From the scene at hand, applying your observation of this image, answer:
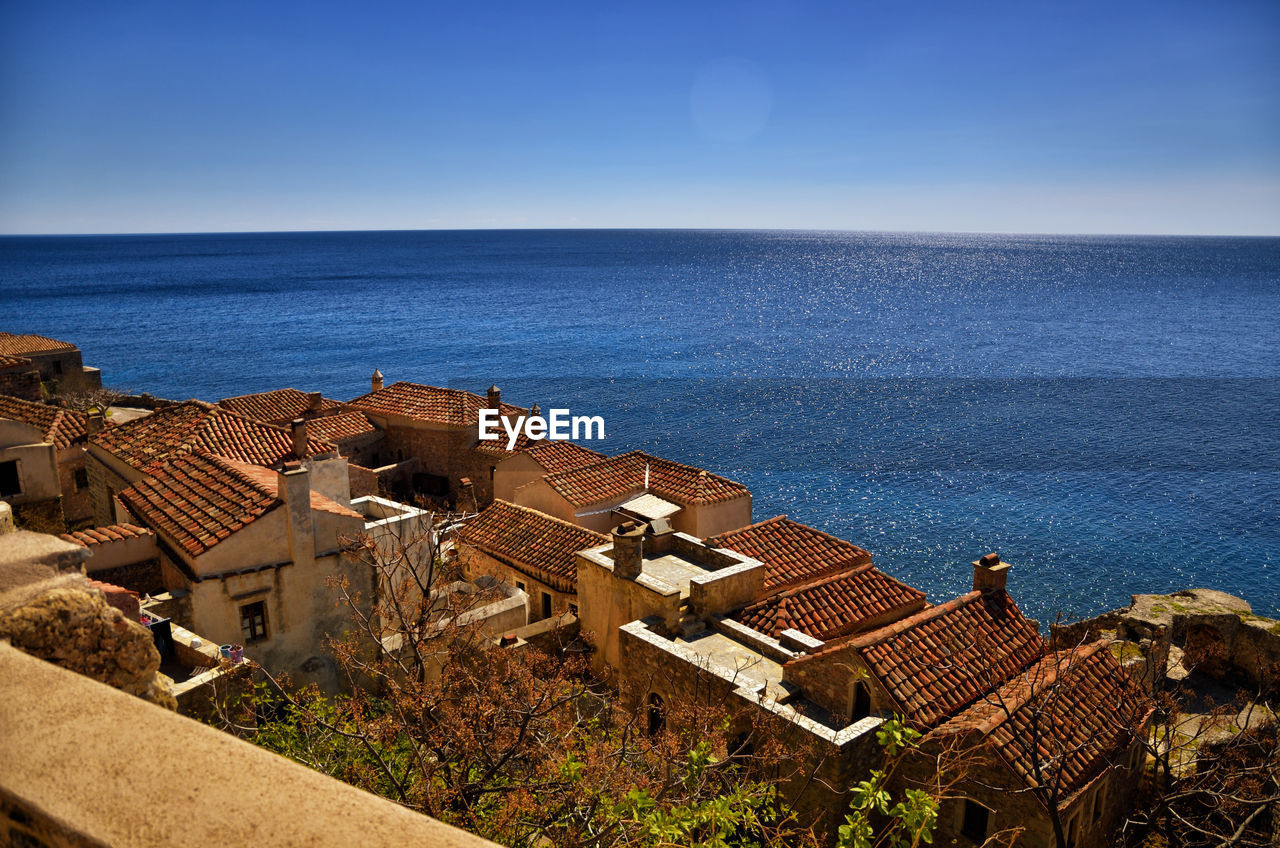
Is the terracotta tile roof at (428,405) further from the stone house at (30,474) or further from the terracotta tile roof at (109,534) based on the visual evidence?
the terracotta tile roof at (109,534)

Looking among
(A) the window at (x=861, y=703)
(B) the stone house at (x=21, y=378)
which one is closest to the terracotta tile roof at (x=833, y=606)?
(A) the window at (x=861, y=703)

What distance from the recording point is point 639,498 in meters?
27.7

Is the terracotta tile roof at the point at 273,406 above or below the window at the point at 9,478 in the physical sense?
below

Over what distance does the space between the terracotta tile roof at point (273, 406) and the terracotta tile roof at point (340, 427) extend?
2251mm

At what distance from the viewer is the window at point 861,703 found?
546 inches

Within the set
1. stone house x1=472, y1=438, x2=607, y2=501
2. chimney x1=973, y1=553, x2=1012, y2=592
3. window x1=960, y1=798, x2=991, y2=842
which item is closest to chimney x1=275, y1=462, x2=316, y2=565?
window x1=960, y1=798, x2=991, y2=842

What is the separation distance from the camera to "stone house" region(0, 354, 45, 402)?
122ft

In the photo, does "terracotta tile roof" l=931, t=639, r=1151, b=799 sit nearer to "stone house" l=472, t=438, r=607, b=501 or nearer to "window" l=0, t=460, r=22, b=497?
"stone house" l=472, t=438, r=607, b=501

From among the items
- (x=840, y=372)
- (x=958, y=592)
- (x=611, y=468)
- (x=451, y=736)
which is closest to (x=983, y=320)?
(x=840, y=372)

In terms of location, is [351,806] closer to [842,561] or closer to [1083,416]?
[842,561]

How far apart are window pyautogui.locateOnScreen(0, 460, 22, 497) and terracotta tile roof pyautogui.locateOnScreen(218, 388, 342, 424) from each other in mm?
17653

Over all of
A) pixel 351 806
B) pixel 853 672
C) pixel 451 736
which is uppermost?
pixel 351 806

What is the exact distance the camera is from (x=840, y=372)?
306 ft

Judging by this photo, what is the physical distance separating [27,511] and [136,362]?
84456 mm
